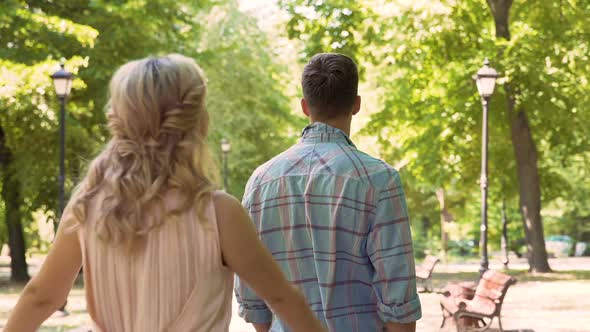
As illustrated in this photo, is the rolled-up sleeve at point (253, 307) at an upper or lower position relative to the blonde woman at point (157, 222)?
lower

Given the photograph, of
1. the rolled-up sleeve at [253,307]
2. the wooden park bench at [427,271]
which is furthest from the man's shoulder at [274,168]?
the wooden park bench at [427,271]

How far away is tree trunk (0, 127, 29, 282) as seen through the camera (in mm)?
32469

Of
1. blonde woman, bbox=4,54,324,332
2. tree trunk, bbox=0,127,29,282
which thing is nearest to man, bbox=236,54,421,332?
blonde woman, bbox=4,54,324,332

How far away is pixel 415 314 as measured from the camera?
4371 mm

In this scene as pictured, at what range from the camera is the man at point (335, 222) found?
4.37 m

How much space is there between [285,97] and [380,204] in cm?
4848

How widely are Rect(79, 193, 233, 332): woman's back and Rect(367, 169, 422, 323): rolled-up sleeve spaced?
135 centimetres

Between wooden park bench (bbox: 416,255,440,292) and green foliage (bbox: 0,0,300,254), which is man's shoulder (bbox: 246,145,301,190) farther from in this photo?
wooden park bench (bbox: 416,255,440,292)

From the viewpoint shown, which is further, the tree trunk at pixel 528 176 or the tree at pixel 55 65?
the tree trunk at pixel 528 176

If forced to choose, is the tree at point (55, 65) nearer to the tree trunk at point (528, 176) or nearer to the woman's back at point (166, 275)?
the tree trunk at point (528, 176)

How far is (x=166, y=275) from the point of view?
10.1ft

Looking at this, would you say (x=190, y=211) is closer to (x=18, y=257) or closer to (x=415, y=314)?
(x=415, y=314)

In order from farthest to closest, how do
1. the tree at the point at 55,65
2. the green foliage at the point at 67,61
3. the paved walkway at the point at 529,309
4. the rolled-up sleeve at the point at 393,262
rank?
the tree at the point at 55,65, the green foliage at the point at 67,61, the paved walkway at the point at 529,309, the rolled-up sleeve at the point at 393,262

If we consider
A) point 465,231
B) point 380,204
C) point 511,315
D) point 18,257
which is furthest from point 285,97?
point 380,204
